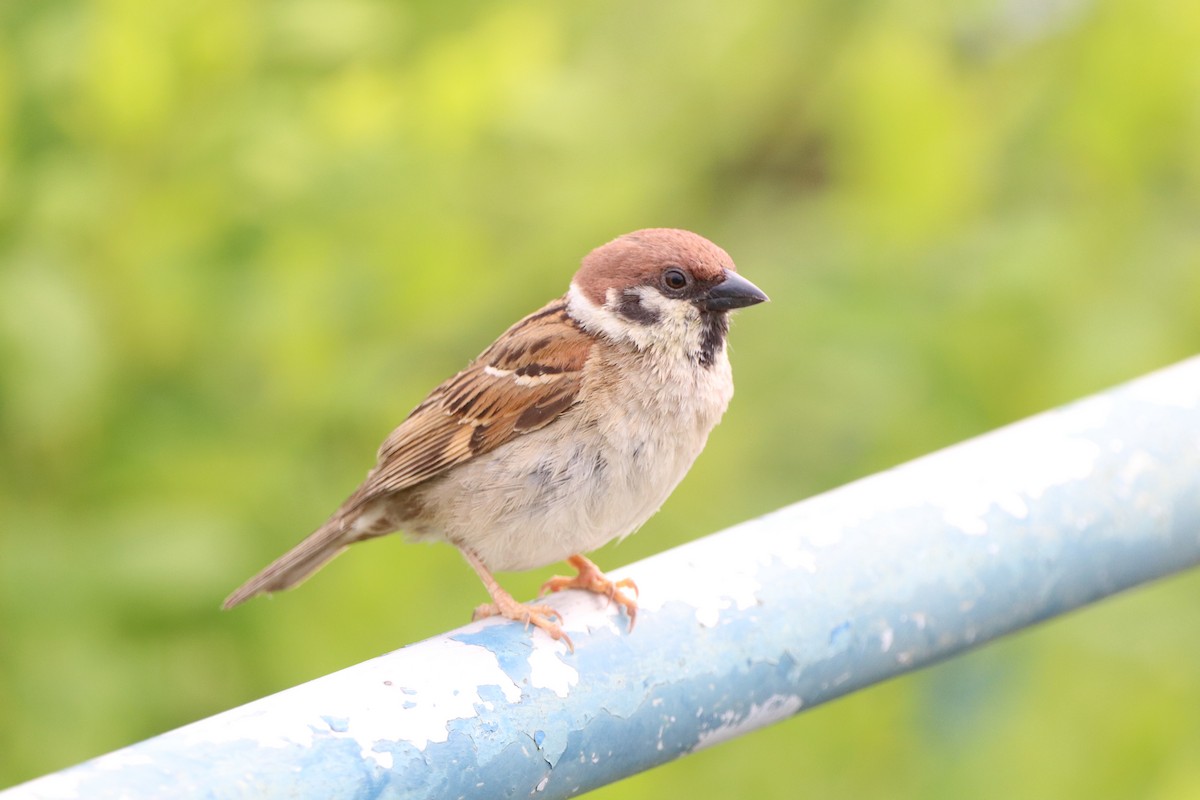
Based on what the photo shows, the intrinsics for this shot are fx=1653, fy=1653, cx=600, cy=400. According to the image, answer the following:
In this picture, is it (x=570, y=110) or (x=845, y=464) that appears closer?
(x=570, y=110)

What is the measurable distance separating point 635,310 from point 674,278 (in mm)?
72

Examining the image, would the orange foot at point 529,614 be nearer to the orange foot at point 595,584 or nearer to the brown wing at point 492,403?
the orange foot at point 595,584

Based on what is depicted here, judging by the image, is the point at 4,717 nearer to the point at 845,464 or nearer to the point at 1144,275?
the point at 845,464

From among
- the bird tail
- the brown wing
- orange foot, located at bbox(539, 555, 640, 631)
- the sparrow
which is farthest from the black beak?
A: the bird tail

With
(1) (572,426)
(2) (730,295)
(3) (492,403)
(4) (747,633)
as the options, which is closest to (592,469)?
(1) (572,426)

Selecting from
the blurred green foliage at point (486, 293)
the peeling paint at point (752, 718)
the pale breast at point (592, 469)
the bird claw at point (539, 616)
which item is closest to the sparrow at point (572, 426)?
the pale breast at point (592, 469)

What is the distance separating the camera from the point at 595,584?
202 centimetres

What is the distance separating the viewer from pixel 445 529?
2.35 metres

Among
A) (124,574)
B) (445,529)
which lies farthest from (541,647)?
(124,574)

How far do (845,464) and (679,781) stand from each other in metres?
0.68

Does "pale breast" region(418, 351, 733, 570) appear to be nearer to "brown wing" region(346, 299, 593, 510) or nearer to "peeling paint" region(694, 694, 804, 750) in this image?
"brown wing" region(346, 299, 593, 510)

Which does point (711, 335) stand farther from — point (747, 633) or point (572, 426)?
point (747, 633)

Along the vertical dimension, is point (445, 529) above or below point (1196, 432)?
below

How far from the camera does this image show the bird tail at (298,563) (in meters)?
2.35
